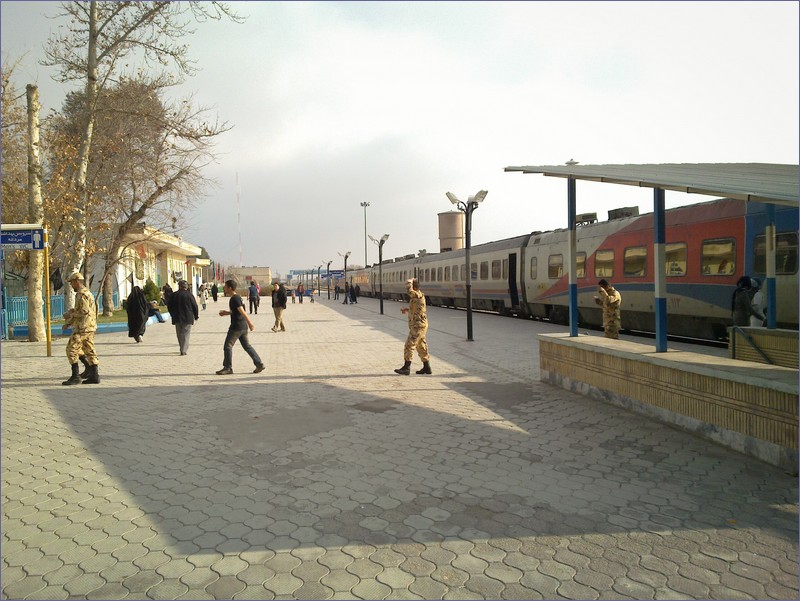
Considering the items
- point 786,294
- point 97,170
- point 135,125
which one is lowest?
point 786,294

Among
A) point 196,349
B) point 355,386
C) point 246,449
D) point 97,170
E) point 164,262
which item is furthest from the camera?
point 164,262

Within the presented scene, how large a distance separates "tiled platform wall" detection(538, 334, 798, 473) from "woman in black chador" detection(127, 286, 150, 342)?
39.3 ft

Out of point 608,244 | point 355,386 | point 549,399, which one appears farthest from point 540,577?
point 608,244

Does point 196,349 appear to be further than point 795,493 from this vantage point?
Yes

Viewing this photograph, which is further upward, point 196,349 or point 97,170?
point 97,170

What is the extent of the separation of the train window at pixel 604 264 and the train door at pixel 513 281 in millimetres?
5954

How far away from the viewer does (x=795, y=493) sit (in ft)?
13.3

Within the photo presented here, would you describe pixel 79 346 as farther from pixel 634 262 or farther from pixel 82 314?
pixel 634 262

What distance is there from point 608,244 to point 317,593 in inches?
567

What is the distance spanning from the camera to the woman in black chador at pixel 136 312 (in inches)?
602

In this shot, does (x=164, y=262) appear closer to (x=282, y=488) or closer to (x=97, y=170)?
(x=97, y=170)

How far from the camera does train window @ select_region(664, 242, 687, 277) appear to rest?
12750mm

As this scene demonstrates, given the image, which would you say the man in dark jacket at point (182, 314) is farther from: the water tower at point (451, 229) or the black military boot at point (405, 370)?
the water tower at point (451, 229)

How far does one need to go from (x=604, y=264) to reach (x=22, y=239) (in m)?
14.2
